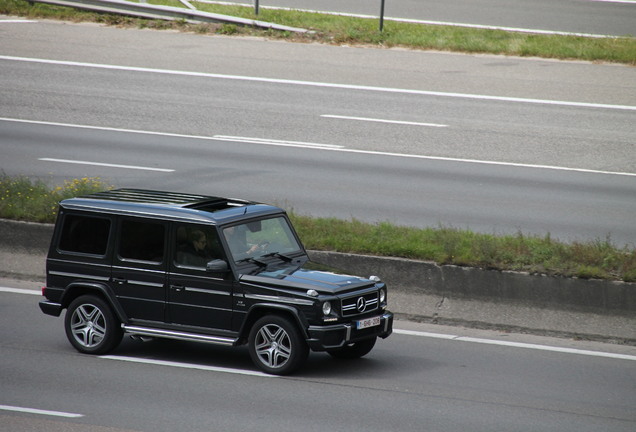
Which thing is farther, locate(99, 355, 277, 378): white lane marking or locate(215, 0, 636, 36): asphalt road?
locate(215, 0, 636, 36): asphalt road

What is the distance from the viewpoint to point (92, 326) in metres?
10.5

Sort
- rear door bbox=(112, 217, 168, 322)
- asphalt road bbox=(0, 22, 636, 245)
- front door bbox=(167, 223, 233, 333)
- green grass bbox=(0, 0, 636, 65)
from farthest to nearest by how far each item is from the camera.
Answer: green grass bbox=(0, 0, 636, 65) < asphalt road bbox=(0, 22, 636, 245) < rear door bbox=(112, 217, 168, 322) < front door bbox=(167, 223, 233, 333)

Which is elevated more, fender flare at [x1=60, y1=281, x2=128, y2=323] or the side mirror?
the side mirror

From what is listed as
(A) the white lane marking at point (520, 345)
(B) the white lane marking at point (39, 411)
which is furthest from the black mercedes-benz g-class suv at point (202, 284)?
(B) the white lane marking at point (39, 411)

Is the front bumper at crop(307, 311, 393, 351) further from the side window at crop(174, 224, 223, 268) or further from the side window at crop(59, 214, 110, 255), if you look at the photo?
the side window at crop(59, 214, 110, 255)

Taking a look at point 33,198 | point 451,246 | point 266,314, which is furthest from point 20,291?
point 451,246

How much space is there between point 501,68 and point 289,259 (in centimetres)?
1879

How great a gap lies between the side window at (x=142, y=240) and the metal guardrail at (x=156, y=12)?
2110 centimetres

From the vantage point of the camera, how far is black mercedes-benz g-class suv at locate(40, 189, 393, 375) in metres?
9.70

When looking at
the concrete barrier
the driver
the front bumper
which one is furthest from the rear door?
the concrete barrier

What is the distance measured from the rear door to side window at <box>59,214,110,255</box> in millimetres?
208

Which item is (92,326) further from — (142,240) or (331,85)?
(331,85)

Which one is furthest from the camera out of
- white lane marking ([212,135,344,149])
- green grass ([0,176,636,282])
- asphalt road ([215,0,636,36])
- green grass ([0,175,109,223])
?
asphalt road ([215,0,636,36])

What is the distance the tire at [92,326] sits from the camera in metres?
10.4
